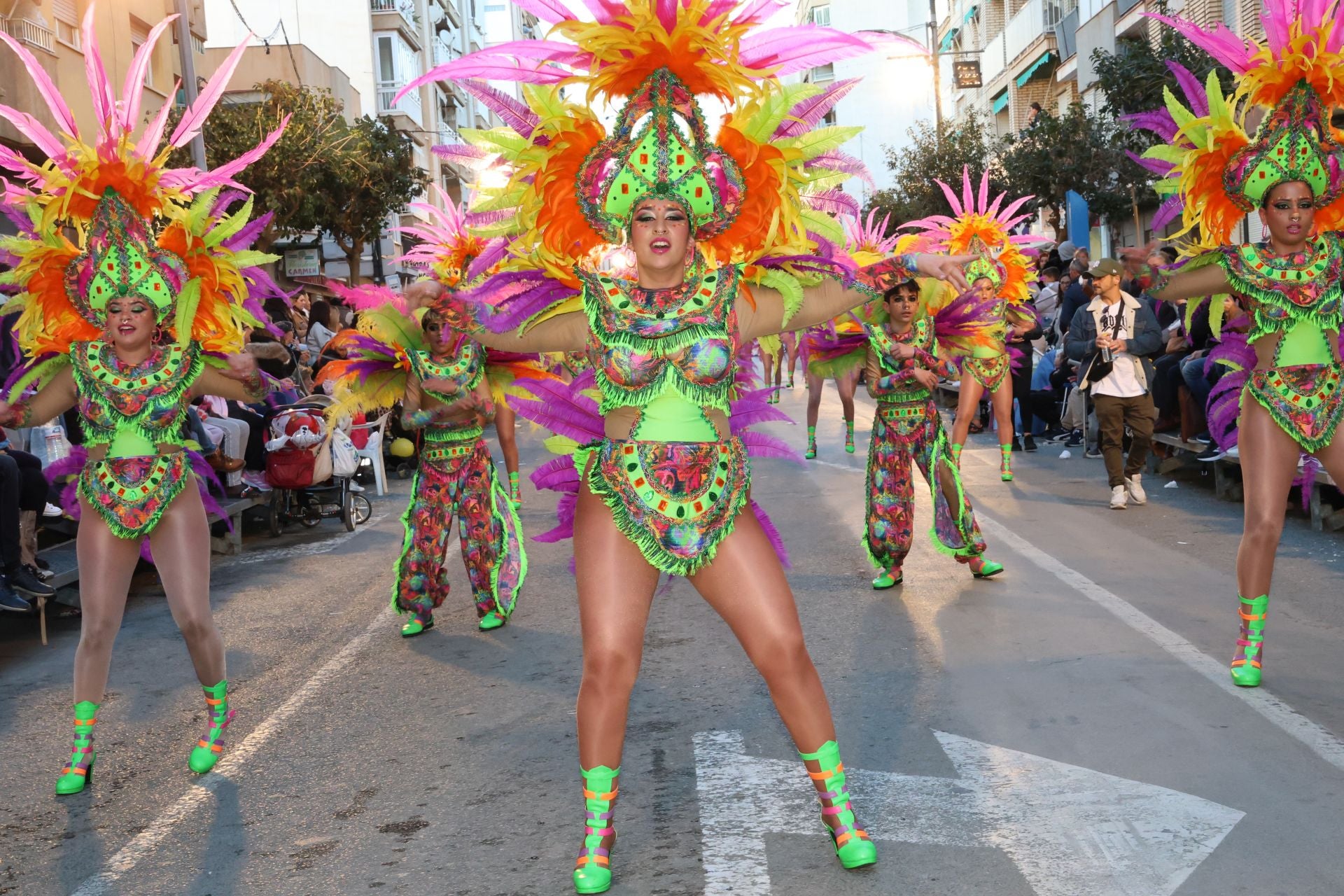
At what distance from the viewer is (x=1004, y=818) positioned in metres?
4.47

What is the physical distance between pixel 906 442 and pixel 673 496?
4.49 meters

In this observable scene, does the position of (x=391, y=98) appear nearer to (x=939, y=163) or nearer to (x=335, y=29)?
(x=335, y=29)

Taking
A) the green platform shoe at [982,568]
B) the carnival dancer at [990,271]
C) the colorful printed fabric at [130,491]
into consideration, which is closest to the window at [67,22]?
the carnival dancer at [990,271]

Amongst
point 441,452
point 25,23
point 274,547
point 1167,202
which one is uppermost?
point 25,23

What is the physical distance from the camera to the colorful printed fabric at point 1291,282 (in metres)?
5.99

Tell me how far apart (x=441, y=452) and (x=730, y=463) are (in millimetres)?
4083

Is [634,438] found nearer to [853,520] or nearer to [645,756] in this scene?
[645,756]

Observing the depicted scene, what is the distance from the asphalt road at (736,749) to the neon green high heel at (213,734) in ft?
0.33

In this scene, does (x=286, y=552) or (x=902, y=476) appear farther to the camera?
(x=286, y=552)

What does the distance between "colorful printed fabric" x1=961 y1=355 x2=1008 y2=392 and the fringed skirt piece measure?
4.53m


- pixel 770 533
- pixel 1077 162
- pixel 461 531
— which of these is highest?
pixel 1077 162

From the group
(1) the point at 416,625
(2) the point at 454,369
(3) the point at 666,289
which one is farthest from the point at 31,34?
(3) the point at 666,289

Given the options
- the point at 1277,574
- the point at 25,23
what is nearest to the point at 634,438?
the point at 1277,574

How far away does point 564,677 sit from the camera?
684cm
